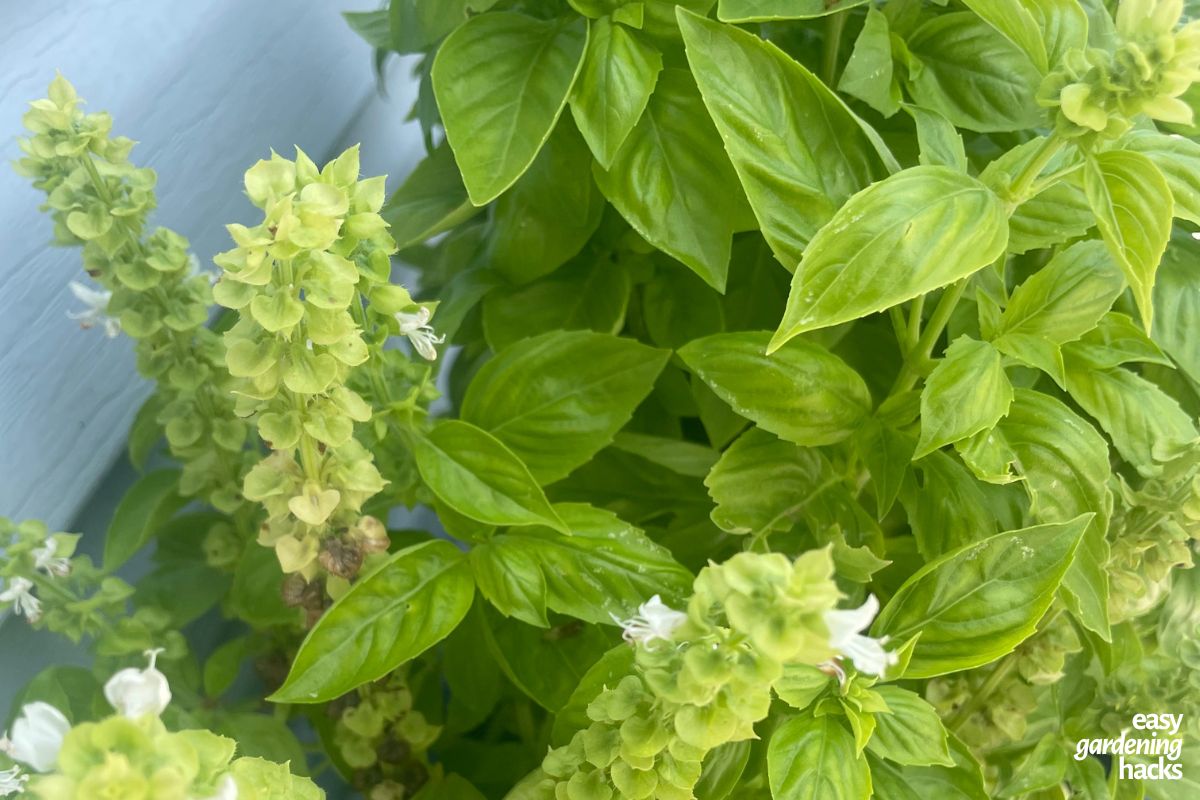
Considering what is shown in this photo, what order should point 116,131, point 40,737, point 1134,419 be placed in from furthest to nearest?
point 116,131
point 1134,419
point 40,737

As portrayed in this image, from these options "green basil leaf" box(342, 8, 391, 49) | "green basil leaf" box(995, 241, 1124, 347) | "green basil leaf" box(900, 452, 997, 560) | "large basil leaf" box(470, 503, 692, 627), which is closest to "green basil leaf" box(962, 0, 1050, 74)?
→ "green basil leaf" box(995, 241, 1124, 347)

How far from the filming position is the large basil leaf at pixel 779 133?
1.60 feet

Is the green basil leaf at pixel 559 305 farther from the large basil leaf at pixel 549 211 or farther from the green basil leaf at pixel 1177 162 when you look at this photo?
the green basil leaf at pixel 1177 162

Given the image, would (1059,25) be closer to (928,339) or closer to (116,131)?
(928,339)

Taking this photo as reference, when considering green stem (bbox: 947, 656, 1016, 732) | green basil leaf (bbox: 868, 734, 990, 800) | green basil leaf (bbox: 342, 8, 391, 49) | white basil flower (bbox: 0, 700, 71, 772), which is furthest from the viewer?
green basil leaf (bbox: 342, 8, 391, 49)

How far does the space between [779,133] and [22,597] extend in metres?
0.45

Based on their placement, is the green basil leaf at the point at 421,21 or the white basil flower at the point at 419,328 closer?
the white basil flower at the point at 419,328

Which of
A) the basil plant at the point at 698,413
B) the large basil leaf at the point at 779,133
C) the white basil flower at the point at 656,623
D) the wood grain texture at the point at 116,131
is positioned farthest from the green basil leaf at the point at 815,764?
the wood grain texture at the point at 116,131

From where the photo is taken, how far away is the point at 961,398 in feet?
1.56

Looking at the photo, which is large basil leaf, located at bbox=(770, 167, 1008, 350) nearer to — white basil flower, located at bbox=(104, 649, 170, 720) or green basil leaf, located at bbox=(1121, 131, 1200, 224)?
green basil leaf, located at bbox=(1121, 131, 1200, 224)

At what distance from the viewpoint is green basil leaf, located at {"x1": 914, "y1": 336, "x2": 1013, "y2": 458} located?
0.47m

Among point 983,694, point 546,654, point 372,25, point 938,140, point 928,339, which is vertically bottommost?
point 983,694

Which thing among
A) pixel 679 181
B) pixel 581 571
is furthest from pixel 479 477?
pixel 679 181

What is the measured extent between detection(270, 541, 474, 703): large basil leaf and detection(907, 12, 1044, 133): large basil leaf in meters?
0.40
